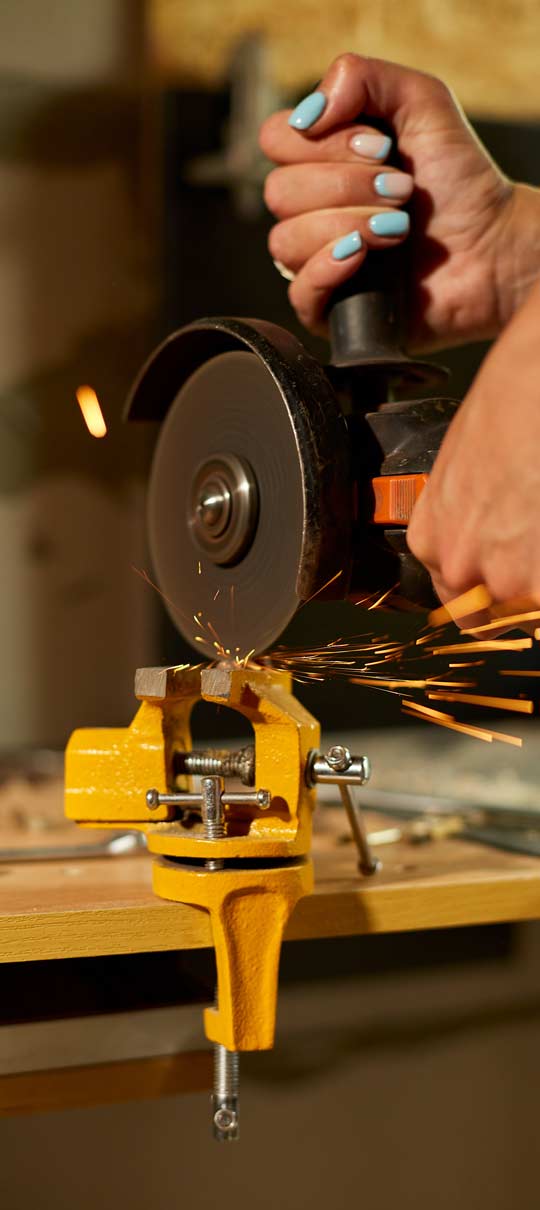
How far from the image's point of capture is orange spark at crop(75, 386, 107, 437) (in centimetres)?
213

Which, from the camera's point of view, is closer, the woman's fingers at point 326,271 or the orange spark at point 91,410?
the woman's fingers at point 326,271

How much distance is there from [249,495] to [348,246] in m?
0.23

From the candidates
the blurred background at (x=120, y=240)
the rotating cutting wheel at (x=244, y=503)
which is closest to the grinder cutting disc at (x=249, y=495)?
the rotating cutting wheel at (x=244, y=503)

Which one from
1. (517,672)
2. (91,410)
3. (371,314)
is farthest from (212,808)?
(91,410)

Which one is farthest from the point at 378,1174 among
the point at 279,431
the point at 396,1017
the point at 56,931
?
the point at 279,431

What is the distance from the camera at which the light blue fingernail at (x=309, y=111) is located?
2.88 feet

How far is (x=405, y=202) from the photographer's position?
3.02ft

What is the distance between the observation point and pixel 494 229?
103cm

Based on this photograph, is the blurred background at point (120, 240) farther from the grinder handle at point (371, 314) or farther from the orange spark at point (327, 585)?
the orange spark at point (327, 585)

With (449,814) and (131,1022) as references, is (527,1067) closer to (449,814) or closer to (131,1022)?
(449,814)

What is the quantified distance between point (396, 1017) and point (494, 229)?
71 centimetres

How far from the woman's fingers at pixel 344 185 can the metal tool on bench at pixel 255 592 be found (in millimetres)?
127

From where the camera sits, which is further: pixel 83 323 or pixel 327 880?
pixel 83 323

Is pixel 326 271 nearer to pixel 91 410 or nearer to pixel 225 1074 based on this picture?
pixel 225 1074
